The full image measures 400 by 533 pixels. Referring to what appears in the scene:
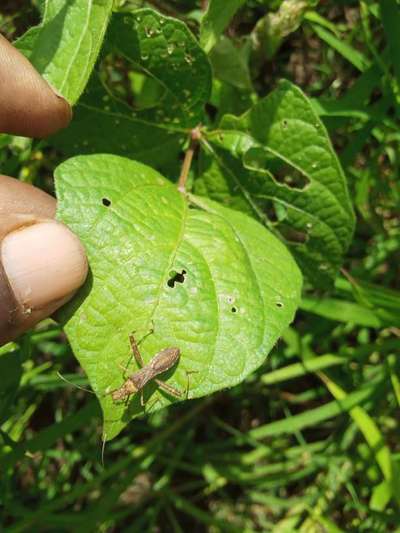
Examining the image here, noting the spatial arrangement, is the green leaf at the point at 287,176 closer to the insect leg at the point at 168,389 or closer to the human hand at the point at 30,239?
the human hand at the point at 30,239

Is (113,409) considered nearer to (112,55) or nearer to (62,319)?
(62,319)

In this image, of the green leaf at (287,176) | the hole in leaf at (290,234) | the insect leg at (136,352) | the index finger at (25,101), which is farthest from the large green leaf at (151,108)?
the insect leg at (136,352)

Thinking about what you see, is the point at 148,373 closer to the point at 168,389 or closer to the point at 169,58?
the point at 168,389

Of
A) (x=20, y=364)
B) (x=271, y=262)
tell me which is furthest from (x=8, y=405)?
(x=271, y=262)

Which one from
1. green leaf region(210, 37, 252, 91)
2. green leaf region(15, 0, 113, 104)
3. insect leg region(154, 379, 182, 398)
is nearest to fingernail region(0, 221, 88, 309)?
insect leg region(154, 379, 182, 398)

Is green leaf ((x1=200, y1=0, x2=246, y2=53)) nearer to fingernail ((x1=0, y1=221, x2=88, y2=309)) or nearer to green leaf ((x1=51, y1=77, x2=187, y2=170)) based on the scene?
green leaf ((x1=51, y1=77, x2=187, y2=170))

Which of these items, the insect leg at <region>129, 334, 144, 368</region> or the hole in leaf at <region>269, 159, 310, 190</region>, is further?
the hole in leaf at <region>269, 159, 310, 190</region>

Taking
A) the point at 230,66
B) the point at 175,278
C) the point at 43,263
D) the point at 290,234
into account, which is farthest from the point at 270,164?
the point at 43,263
